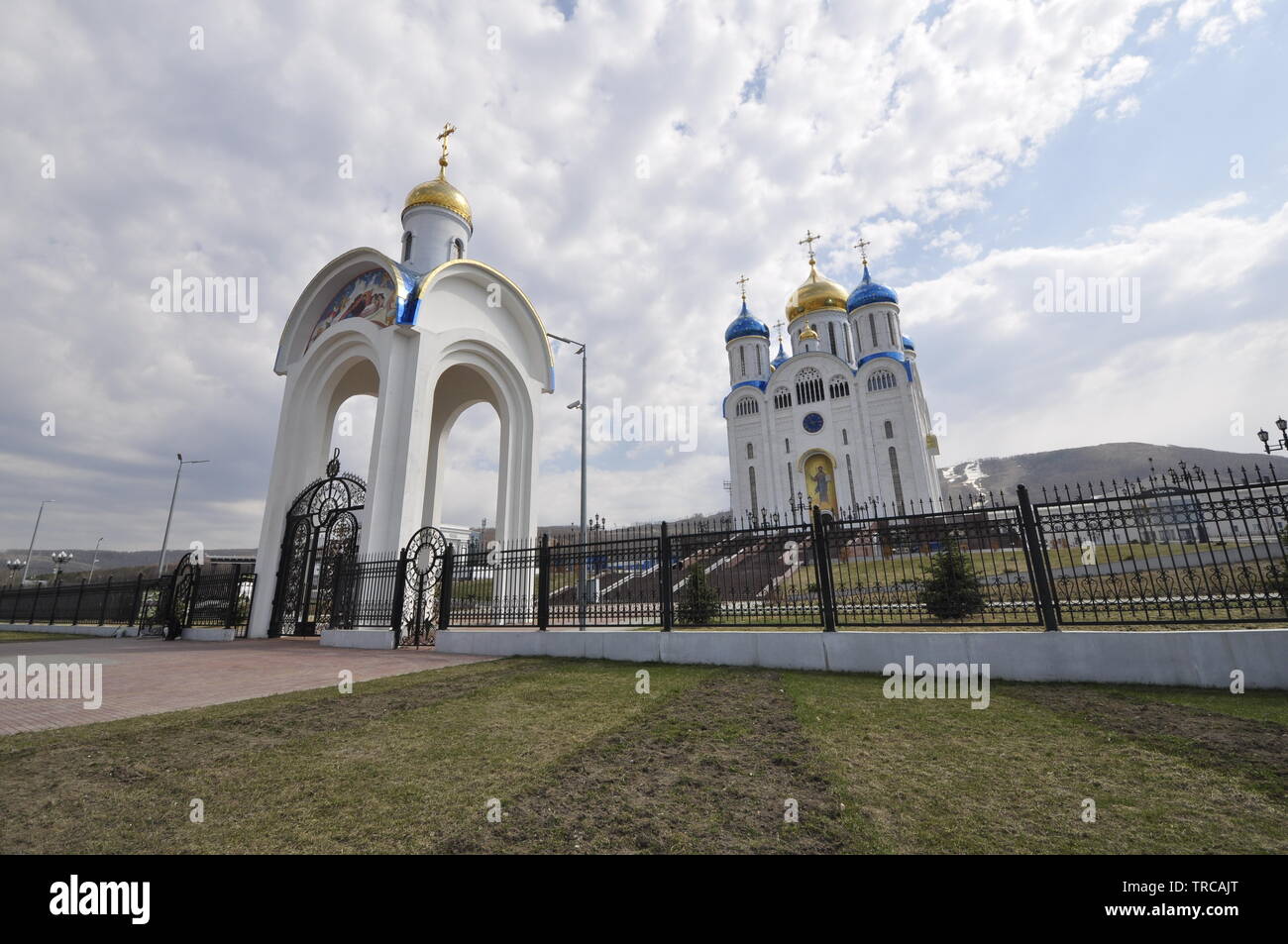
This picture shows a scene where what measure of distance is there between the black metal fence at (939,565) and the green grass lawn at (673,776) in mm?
1461

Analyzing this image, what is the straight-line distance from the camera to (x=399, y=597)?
10703 mm

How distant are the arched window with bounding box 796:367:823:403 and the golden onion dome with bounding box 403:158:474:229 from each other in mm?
29082

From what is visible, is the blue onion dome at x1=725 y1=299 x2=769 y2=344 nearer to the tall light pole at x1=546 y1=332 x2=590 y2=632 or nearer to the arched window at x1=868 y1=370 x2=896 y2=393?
the arched window at x1=868 y1=370 x2=896 y2=393

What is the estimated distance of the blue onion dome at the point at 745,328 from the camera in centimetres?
4459

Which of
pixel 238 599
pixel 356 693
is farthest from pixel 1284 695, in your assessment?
pixel 238 599

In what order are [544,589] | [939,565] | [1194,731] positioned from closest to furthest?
1. [1194,731]
2. [544,589]
3. [939,565]

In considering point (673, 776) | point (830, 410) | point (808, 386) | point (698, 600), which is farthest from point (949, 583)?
point (808, 386)

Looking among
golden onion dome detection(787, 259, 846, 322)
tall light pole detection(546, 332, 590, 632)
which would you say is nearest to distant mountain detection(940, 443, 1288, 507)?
golden onion dome detection(787, 259, 846, 322)

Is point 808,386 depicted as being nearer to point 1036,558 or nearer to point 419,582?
point 419,582

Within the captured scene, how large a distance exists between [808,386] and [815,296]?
27.5 ft

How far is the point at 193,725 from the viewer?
448 centimetres

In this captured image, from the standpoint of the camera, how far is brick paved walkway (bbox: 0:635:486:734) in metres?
5.21
